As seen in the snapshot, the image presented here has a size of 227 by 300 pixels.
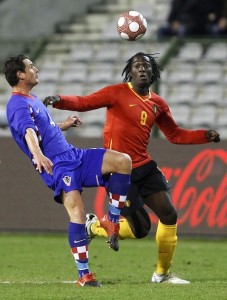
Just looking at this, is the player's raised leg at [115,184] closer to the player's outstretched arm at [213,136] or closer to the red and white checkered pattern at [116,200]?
the red and white checkered pattern at [116,200]

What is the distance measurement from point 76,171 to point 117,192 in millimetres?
427

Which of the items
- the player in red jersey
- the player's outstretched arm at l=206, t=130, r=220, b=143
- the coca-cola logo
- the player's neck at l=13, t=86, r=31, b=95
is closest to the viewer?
the player's neck at l=13, t=86, r=31, b=95

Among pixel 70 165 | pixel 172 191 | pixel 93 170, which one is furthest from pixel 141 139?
pixel 172 191

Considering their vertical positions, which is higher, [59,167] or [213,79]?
[59,167]

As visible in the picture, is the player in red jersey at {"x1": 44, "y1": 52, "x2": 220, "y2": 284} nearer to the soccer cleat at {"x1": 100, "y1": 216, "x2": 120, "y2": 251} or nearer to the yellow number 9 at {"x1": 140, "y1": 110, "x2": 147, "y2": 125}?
the yellow number 9 at {"x1": 140, "y1": 110, "x2": 147, "y2": 125}

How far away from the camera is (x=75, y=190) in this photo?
9.62 meters

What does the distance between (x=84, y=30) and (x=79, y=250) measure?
47.3ft

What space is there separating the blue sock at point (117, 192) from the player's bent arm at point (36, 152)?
0.73 meters

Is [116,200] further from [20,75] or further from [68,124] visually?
[20,75]

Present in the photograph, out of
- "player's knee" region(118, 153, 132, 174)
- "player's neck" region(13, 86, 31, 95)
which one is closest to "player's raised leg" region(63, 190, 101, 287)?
"player's knee" region(118, 153, 132, 174)

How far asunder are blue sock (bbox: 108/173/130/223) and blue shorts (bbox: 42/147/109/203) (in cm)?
15

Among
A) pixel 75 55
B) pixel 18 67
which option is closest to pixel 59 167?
pixel 18 67

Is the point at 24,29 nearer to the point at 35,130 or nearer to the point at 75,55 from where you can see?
the point at 75,55

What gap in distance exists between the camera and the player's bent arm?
915 cm
